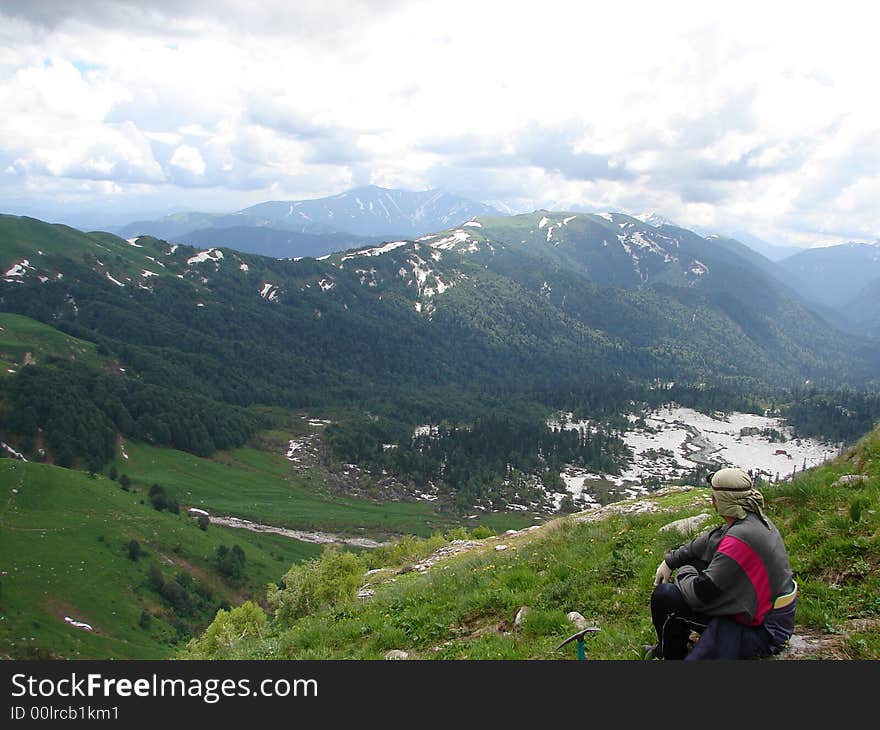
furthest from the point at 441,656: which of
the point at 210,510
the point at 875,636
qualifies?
the point at 210,510

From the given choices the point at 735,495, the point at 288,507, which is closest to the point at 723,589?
the point at 735,495

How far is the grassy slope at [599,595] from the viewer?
34.8 feet

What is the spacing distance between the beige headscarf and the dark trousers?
1585 mm

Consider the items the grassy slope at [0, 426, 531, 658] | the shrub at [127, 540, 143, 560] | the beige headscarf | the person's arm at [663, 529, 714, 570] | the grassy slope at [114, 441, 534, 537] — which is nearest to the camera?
the beige headscarf

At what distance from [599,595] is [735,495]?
19.7 feet

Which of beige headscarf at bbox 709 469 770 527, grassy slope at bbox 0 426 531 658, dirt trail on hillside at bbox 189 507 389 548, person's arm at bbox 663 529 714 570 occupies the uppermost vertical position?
beige headscarf at bbox 709 469 770 527

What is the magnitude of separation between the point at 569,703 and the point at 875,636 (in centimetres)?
583

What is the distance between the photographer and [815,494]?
14.7 meters

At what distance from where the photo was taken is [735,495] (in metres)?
8.70

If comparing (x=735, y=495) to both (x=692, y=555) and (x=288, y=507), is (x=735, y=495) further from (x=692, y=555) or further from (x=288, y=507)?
(x=288, y=507)

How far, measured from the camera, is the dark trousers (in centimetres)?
840

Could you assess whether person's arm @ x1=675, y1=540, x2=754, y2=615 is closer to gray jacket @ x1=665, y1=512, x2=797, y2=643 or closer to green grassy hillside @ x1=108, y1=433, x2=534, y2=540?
gray jacket @ x1=665, y1=512, x2=797, y2=643

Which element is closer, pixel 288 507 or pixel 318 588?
pixel 318 588

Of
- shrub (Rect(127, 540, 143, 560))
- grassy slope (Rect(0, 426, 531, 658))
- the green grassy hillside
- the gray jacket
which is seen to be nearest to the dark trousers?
the gray jacket
